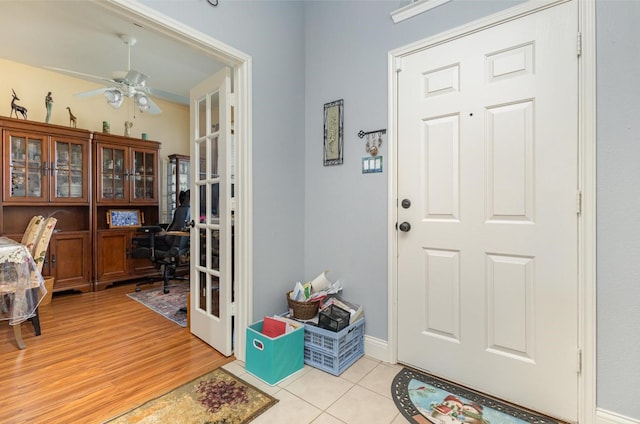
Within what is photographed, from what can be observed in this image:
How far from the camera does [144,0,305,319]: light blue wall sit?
199 cm

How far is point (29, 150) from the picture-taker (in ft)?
10.9

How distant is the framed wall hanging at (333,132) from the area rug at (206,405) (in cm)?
160

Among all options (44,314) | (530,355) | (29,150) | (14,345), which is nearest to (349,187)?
(530,355)

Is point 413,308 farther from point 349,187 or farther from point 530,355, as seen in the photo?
point 349,187

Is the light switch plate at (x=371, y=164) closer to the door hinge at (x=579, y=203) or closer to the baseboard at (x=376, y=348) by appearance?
the door hinge at (x=579, y=203)

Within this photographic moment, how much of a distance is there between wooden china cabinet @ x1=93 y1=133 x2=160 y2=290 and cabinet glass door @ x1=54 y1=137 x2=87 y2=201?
135 mm

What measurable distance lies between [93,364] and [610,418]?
294 centimetres

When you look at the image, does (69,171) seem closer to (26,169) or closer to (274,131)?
(26,169)

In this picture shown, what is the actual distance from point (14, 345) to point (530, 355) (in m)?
3.55

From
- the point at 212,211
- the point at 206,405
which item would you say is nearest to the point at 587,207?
the point at 206,405

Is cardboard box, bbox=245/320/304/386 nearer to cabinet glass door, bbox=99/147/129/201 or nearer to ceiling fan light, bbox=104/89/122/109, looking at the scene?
ceiling fan light, bbox=104/89/122/109

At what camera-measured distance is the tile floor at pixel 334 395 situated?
1.43 meters

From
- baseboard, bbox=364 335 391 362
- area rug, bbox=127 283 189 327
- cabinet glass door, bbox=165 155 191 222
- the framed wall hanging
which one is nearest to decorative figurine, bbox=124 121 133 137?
cabinet glass door, bbox=165 155 191 222

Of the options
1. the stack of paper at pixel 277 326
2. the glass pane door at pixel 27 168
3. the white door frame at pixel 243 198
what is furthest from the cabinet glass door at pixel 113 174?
the stack of paper at pixel 277 326
